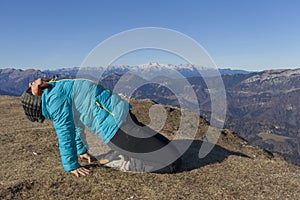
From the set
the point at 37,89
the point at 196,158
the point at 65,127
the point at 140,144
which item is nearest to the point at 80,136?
the point at 65,127

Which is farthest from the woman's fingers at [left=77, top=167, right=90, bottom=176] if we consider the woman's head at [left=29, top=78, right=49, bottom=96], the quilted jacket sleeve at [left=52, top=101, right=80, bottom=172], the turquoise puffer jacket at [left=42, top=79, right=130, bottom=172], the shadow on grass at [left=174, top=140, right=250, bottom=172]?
the shadow on grass at [left=174, top=140, right=250, bottom=172]

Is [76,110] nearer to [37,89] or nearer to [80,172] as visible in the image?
[37,89]

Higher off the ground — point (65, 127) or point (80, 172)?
point (65, 127)

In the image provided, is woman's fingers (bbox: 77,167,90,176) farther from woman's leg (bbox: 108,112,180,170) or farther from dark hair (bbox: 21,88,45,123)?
dark hair (bbox: 21,88,45,123)

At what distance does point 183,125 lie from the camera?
26984 millimetres

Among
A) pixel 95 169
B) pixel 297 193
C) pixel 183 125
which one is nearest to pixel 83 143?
→ pixel 95 169

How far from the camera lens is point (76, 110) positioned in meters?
10.0

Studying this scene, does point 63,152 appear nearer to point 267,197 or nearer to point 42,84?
point 42,84

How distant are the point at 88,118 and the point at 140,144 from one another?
1874 millimetres

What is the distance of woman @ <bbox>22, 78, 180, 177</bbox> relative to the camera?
31.1 ft

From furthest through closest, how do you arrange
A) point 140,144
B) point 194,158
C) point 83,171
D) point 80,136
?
1. point 194,158
2. point 80,136
3. point 83,171
4. point 140,144

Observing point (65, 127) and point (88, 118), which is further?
point (88, 118)

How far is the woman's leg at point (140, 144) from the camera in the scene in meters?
10.2

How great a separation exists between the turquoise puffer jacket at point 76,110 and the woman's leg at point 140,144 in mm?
284
